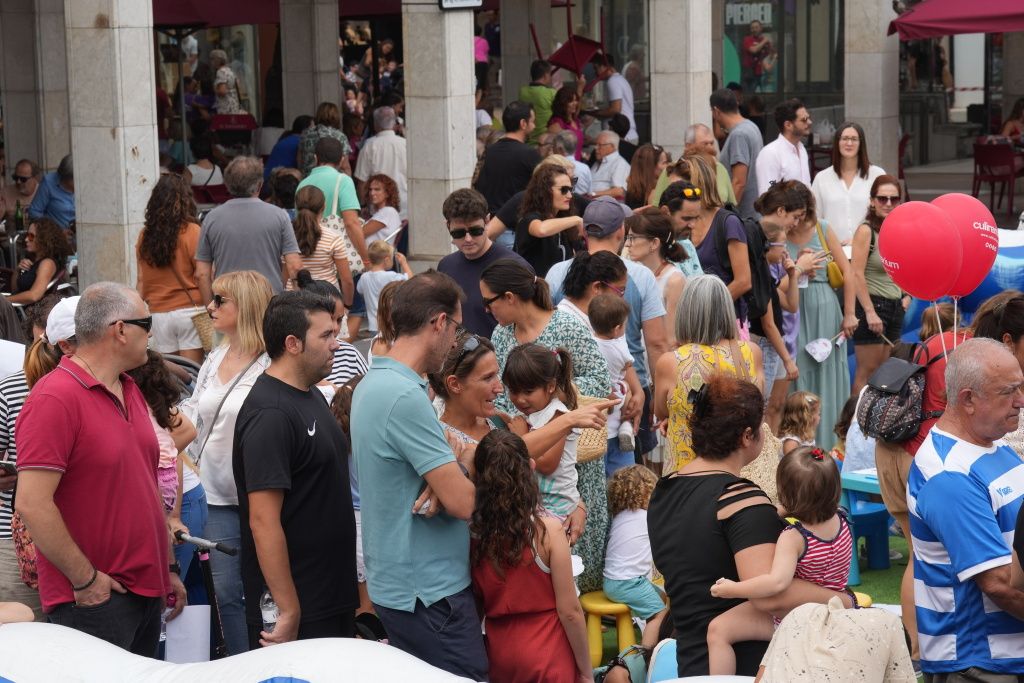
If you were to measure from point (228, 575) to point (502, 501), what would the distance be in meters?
1.42

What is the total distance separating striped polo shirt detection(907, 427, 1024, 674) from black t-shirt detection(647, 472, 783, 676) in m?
0.53

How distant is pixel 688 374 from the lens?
6695 mm

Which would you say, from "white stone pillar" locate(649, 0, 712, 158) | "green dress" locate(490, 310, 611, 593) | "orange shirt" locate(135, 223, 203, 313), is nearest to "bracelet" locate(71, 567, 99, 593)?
"green dress" locate(490, 310, 611, 593)

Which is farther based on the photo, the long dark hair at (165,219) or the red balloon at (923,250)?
the long dark hair at (165,219)

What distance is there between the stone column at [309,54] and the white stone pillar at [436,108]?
8406 mm

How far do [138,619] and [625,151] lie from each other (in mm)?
11394

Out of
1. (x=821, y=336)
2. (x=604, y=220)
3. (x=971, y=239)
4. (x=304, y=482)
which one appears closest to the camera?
(x=304, y=482)

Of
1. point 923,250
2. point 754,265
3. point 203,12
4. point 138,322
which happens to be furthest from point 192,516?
point 203,12

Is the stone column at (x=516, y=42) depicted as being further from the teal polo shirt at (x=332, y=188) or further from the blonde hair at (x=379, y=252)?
the blonde hair at (x=379, y=252)

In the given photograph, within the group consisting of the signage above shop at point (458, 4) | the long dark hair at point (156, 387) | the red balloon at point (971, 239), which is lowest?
the long dark hair at point (156, 387)

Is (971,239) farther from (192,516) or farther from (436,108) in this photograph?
(436,108)

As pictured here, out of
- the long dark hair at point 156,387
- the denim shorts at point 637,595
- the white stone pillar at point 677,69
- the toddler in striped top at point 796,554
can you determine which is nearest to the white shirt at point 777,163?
the white stone pillar at point 677,69

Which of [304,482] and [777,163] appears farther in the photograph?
[777,163]

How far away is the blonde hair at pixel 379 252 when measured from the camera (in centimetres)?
1030
